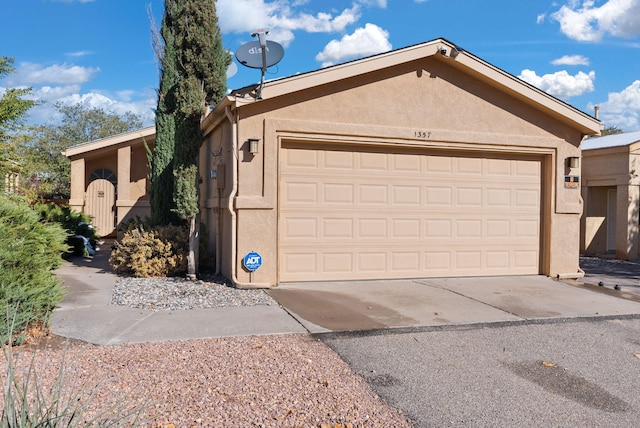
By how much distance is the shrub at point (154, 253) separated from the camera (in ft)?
31.4

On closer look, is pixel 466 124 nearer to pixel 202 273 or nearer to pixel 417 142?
pixel 417 142

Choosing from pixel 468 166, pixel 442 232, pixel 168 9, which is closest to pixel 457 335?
pixel 442 232

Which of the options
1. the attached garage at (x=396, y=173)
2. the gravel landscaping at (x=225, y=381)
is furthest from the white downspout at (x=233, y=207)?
the gravel landscaping at (x=225, y=381)

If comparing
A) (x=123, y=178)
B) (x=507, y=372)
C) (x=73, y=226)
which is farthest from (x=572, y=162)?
(x=123, y=178)

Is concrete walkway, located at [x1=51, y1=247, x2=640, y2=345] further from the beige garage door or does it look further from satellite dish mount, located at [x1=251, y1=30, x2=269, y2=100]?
satellite dish mount, located at [x1=251, y1=30, x2=269, y2=100]

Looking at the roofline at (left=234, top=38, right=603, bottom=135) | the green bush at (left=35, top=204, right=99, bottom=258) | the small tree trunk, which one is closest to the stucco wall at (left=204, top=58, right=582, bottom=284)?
the roofline at (left=234, top=38, right=603, bottom=135)

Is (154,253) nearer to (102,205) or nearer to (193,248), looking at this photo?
(193,248)

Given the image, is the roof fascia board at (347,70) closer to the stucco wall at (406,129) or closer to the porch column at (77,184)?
the stucco wall at (406,129)

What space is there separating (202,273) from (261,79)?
3.99m

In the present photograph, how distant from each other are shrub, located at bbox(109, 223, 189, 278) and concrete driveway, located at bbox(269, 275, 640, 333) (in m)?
2.32

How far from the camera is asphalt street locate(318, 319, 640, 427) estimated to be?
12.7 feet

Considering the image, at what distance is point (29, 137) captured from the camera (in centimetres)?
1028

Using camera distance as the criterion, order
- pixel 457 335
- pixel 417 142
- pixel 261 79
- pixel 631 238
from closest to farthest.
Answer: pixel 457 335
pixel 261 79
pixel 417 142
pixel 631 238

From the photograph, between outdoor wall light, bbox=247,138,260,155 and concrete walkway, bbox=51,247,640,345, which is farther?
outdoor wall light, bbox=247,138,260,155
